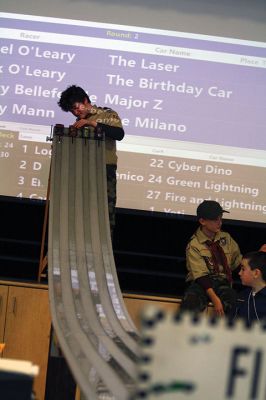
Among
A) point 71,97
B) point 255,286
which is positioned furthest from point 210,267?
point 71,97

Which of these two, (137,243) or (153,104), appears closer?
(153,104)

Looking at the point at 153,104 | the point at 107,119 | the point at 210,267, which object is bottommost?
the point at 210,267

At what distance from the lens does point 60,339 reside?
344 centimetres

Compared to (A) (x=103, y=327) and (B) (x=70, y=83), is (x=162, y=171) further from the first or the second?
(A) (x=103, y=327)

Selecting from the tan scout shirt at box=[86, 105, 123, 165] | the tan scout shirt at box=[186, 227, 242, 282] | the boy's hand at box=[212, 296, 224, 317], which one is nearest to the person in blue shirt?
the boy's hand at box=[212, 296, 224, 317]

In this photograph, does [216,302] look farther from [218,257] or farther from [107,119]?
[107,119]

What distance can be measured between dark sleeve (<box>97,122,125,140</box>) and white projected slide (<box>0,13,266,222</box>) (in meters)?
1.06

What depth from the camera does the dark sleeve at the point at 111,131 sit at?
210 inches

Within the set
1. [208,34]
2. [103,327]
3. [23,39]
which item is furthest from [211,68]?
[103,327]

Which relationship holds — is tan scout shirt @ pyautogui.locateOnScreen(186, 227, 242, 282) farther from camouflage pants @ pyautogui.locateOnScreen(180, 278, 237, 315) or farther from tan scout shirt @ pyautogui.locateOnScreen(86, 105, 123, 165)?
→ tan scout shirt @ pyautogui.locateOnScreen(86, 105, 123, 165)

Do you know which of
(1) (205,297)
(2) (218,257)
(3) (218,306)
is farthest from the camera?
(2) (218,257)

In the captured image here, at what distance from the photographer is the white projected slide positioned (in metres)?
6.41

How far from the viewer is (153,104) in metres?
6.47

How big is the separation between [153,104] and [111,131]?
3.92 ft
